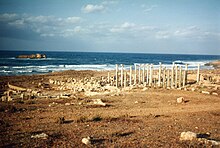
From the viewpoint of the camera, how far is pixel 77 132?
10.2m

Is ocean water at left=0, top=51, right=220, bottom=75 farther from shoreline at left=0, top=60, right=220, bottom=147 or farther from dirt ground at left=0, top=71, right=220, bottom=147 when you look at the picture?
Result: dirt ground at left=0, top=71, right=220, bottom=147

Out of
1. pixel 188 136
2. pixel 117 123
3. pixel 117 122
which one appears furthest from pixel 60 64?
pixel 188 136

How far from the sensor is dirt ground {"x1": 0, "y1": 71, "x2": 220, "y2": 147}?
8930mm

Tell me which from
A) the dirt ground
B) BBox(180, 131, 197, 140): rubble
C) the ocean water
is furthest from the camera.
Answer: the ocean water

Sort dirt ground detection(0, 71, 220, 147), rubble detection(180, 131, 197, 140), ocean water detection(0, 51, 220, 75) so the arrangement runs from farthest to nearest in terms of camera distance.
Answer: ocean water detection(0, 51, 220, 75)
rubble detection(180, 131, 197, 140)
dirt ground detection(0, 71, 220, 147)

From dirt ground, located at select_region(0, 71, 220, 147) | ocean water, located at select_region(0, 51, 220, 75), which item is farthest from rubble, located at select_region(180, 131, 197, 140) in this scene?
ocean water, located at select_region(0, 51, 220, 75)

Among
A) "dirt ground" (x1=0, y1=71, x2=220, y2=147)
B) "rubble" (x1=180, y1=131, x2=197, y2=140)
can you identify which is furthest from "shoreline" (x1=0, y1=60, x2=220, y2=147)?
"rubble" (x1=180, y1=131, x2=197, y2=140)

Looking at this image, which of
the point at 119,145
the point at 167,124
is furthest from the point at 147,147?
the point at 167,124

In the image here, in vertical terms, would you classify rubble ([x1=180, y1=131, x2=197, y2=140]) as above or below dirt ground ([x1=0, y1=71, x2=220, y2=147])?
above

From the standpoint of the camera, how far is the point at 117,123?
39.3 feet

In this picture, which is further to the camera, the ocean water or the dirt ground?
the ocean water

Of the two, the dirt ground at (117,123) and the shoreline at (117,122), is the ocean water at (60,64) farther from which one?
the dirt ground at (117,123)

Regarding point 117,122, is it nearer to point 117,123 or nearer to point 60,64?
point 117,123

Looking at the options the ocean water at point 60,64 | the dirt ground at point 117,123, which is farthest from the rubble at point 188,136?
the ocean water at point 60,64
